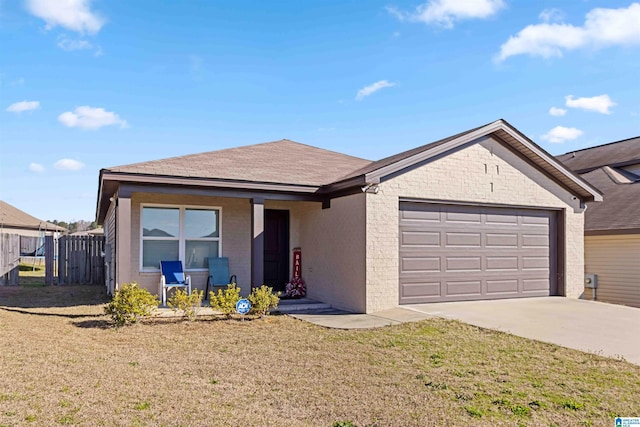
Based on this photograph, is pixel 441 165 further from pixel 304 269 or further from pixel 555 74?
Answer: pixel 555 74

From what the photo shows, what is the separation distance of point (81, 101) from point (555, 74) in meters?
13.4

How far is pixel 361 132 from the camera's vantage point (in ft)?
59.5

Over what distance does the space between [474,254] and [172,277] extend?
22.4 ft

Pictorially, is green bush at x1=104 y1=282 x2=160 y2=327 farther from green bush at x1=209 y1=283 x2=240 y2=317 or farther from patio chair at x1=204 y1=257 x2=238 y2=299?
patio chair at x1=204 y1=257 x2=238 y2=299

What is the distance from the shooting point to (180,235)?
11.4 meters

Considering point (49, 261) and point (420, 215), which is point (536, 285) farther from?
point (49, 261)

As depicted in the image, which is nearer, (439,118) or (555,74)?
(555,74)

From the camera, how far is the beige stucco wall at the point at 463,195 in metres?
9.90

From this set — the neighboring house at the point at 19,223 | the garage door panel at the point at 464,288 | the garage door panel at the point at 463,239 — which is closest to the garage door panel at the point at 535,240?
the garage door panel at the point at 463,239

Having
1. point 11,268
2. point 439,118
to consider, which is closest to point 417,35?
point 439,118

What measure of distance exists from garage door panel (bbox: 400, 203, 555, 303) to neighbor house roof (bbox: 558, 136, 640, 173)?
9648 mm

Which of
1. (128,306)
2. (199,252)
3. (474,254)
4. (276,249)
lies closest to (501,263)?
(474,254)

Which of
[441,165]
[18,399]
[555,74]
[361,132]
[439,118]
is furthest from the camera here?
[361,132]

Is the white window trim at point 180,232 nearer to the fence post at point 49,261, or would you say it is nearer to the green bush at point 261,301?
the green bush at point 261,301
